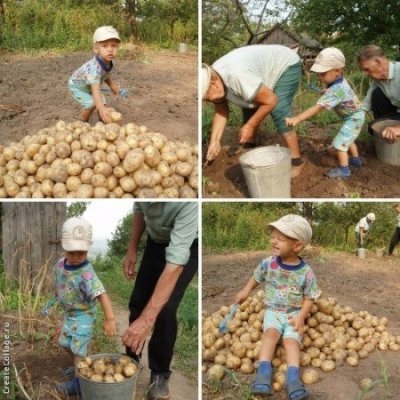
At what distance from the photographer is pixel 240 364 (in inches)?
87.7

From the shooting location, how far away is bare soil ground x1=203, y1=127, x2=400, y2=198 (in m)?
2.70

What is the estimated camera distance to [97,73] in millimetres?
2869

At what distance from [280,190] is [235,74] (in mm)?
600

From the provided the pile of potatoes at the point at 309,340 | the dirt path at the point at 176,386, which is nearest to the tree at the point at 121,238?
the dirt path at the point at 176,386

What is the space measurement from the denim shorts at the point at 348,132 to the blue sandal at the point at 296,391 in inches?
50.8

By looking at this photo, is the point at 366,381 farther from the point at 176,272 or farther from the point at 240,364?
the point at 176,272

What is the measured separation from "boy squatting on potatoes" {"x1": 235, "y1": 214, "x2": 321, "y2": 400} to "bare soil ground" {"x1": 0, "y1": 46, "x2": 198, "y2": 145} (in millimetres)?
1390

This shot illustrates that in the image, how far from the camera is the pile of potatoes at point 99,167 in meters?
2.32

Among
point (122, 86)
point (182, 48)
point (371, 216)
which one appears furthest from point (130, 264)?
point (182, 48)

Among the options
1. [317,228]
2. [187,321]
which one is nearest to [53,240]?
[187,321]

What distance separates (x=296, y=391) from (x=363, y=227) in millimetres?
2136

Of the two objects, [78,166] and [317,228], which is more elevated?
[78,166]

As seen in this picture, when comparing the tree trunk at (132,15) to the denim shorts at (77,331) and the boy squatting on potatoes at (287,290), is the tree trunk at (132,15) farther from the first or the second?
the denim shorts at (77,331)

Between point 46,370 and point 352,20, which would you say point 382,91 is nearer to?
point 352,20
